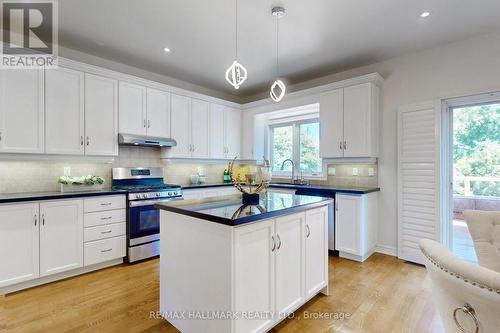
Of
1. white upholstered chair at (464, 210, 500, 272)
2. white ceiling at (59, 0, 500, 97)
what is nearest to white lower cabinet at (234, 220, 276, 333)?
white upholstered chair at (464, 210, 500, 272)

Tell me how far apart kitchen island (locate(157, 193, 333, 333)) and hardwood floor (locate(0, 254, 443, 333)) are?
270 mm

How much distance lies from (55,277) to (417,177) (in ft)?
14.8

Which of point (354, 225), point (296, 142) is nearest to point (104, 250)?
point (354, 225)

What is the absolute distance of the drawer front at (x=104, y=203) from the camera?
2.93m

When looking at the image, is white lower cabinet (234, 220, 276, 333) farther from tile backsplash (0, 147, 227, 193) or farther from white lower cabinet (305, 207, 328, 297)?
tile backsplash (0, 147, 227, 193)

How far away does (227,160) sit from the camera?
4922 mm

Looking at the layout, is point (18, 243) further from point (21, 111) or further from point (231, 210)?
point (231, 210)

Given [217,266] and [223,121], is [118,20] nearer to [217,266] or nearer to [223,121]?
[223,121]

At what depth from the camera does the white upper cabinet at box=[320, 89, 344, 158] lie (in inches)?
146

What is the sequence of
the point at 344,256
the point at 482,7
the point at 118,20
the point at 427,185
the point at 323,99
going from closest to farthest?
1. the point at 482,7
2. the point at 118,20
3. the point at 427,185
4. the point at 344,256
5. the point at 323,99

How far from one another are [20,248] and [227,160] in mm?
3196

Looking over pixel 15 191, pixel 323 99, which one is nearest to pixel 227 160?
pixel 323 99

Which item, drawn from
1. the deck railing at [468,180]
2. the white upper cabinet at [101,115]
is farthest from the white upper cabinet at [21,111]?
the deck railing at [468,180]

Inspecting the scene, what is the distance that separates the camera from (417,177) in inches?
129
